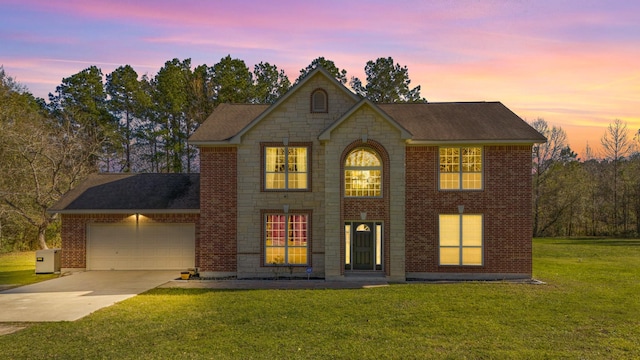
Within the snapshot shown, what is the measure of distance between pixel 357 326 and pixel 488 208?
969 cm

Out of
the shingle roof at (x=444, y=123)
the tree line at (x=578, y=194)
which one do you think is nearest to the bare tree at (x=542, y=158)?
the tree line at (x=578, y=194)

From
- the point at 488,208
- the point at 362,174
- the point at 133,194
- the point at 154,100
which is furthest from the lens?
the point at 154,100

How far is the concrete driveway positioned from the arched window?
8.50 metres

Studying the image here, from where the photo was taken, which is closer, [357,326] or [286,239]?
[357,326]

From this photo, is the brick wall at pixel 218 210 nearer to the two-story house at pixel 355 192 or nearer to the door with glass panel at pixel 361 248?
the two-story house at pixel 355 192

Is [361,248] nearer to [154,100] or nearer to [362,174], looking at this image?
[362,174]

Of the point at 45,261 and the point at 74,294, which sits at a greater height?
the point at 45,261

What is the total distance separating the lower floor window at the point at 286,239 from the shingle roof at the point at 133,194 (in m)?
3.82

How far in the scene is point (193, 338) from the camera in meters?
9.44

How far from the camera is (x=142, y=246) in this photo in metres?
19.7

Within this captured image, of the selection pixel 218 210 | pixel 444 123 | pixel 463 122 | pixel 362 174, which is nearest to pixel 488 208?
pixel 463 122

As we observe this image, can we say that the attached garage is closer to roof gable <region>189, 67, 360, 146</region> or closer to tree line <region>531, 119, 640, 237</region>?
roof gable <region>189, 67, 360, 146</region>

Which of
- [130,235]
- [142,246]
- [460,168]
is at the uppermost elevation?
[460,168]

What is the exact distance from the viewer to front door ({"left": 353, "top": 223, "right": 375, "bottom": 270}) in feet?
57.1
